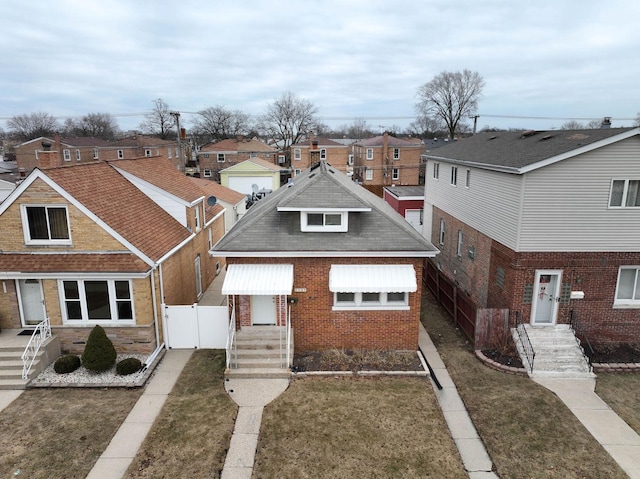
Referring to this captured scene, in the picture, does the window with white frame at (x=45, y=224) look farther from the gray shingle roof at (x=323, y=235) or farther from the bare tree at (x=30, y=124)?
the bare tree at (x=30, y=124)

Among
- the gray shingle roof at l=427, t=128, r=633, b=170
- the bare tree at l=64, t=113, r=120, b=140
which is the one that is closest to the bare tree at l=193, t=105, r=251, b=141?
the bare tree at l=64, t=113, r=120, b=140

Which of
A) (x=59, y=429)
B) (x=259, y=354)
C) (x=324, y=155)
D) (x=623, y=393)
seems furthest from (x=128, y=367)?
(x=324, y=155)

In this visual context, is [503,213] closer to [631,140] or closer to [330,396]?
[631,140]

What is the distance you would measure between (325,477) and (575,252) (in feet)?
40.0

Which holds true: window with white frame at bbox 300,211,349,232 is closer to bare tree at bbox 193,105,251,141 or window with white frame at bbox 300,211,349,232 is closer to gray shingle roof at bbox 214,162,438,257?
gray shingle roof at bbox 214,162,438,257

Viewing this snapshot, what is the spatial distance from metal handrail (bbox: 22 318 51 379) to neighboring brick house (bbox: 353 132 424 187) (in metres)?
49.7

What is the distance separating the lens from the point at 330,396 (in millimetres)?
13078

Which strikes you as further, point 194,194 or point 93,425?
point 194,194

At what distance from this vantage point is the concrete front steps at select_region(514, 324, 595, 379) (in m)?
14.7

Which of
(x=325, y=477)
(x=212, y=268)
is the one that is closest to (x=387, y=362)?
(x=325, y=477)

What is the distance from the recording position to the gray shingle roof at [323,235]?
15.0 meters

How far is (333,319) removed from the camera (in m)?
Answer: 15.6

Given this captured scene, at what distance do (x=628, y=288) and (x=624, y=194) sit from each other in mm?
3803

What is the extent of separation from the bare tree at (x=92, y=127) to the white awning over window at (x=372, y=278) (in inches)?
4982
